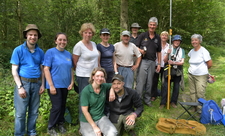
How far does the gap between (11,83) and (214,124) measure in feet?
19.7

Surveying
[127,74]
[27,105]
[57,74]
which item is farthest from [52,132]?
[127,74]

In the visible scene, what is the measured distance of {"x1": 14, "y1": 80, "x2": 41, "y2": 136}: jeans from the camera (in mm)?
2850

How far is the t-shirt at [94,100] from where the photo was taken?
9.68ft

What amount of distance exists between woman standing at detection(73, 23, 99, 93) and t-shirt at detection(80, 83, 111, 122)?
17.7 inches

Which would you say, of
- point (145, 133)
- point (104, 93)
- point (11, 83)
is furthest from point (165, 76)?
point (11, 83)

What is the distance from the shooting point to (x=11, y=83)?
18.6ft

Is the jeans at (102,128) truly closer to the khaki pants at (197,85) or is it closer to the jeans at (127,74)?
the jeans at (127,74)

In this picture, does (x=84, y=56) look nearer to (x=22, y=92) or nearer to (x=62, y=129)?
(x=22, y=92)

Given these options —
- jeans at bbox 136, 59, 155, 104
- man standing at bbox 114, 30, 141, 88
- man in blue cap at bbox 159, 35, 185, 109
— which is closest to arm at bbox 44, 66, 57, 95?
man standing at bbox 114, 30, 141, 88

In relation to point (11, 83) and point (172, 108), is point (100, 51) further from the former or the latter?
point (11, 83)

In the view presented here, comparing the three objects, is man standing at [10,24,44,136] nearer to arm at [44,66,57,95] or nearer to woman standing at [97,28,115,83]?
arm at [44,66,57,95]

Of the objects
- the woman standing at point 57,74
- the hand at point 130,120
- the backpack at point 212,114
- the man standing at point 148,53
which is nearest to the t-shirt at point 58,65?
the woman standing at point 57,74

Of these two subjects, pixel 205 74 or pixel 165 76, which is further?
pixel 165 76

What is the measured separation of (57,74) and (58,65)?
0.55 ft
